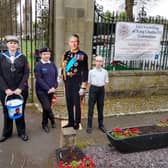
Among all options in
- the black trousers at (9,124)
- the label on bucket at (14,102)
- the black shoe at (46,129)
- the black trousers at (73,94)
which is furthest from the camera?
the black shoe at (46,129)

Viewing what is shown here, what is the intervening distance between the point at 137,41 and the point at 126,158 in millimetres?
3936

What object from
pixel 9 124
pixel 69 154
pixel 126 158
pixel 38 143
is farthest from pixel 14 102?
pixel 126 158

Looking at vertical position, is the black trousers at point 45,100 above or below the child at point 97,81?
below

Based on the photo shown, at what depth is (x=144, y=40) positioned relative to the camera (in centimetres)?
702

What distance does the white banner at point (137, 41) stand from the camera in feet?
22.2

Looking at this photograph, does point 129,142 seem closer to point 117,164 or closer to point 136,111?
point 117,164

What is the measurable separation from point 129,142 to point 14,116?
2002mm

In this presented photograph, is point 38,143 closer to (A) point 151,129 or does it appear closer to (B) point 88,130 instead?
(B) point 88,130

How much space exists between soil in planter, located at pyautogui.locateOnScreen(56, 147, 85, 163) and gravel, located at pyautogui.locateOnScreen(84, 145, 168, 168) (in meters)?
A: 0.21

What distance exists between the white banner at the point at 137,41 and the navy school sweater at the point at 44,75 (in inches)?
105

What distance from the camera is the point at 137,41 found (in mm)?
6953

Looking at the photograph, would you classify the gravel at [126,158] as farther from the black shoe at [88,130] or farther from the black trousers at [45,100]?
the black trousers at [45,100]

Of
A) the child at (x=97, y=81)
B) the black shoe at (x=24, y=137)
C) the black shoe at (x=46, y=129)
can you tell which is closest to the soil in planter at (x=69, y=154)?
the black shoe at (x=24, y=137)

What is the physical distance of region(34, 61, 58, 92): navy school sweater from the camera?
4680mm
